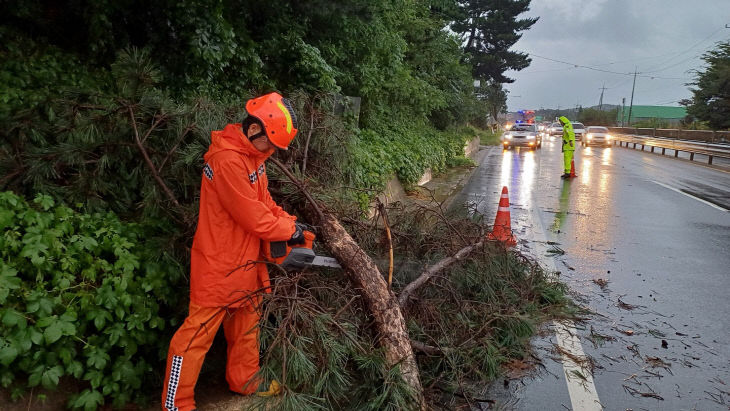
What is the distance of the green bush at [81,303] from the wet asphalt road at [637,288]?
2.28 m

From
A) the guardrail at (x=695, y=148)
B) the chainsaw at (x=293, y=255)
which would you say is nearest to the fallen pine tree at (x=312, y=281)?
the chainsaw at (x=293, y=255)

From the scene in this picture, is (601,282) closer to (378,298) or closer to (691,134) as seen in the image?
(378,298)

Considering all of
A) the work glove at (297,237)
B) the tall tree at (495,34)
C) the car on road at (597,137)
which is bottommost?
the car on road at (597,137)

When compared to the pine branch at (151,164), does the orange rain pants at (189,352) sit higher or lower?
lower

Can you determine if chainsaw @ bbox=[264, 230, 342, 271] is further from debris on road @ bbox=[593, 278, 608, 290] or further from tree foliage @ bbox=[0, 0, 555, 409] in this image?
debris on road @ bbox=[593, 278, 608, 290]

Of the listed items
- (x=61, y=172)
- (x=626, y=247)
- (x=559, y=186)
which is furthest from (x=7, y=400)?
(x=559, y=186)

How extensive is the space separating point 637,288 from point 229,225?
480 centimetres

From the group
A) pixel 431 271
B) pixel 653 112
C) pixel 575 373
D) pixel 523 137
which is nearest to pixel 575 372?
pixel 575 373

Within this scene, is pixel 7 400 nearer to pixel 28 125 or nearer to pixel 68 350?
pixel 68 350

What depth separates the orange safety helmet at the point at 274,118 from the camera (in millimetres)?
2803

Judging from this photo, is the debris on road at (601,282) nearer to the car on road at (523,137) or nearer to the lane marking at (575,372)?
the lane marking at (575,372)

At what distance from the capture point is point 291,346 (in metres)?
2.70

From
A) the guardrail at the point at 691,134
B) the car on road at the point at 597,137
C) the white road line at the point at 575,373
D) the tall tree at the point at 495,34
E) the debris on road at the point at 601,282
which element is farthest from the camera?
the tall tree at the point at 495,34

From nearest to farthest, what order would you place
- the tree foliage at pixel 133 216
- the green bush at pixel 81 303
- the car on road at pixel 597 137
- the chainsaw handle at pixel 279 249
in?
the green bush at pixel 81 303, the tree foliage at pixel 133 216, the chainsaw handle at pixel 279 249, the car on road at pixel 597 137
